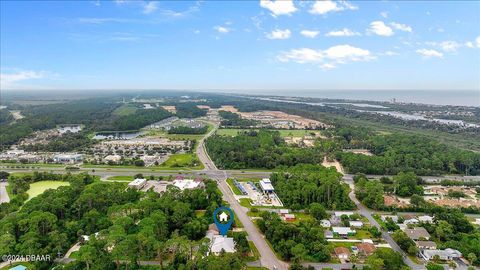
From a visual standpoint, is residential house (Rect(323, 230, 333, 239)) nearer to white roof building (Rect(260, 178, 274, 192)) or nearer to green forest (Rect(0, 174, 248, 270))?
green forest (Rect(0, 174, 248, 270))

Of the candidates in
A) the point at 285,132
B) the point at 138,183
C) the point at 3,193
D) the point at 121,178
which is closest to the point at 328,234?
the point at 138,183

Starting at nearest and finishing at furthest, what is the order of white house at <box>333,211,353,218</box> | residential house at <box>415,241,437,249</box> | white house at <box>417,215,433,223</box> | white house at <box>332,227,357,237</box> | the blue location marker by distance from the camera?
1. residential house at <box>415,241,437,249</box>
2. the blue location marker
3. white house at <box>332,227,357,237</box>
4. white house at <box>417,215,433,223</box>
5. white house at <box>333,211,353,218</box>

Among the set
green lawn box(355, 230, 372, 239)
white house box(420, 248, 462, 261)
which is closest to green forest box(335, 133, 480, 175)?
green lawn box(355, 230, 372, 239)

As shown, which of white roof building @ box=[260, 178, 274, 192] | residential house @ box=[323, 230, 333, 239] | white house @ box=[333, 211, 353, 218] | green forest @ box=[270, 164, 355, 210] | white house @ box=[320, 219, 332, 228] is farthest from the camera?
white roof building @ box=[260, 178, 274, 192]

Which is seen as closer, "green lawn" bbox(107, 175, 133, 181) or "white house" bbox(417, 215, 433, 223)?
"white house" bbox(417, 215, 433, 223)

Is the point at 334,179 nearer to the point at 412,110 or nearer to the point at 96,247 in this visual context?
the point at 96,247

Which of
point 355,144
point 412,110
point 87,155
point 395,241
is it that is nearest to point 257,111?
point 412,110

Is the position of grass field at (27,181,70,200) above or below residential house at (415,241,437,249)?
below

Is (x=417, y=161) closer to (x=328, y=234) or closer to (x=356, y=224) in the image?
(x=356, y=224)
